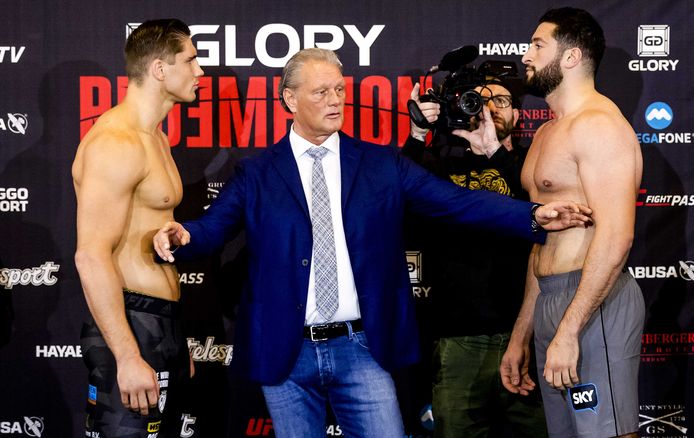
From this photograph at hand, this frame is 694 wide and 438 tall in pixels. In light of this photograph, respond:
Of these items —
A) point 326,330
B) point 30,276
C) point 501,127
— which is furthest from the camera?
point 30,276

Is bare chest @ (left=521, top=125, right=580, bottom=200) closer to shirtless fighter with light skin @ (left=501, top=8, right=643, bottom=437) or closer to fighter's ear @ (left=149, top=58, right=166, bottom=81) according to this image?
shirtless fighter with light skin @ (left=501, top=8, right=643, bottom=437)

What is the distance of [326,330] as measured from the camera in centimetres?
267

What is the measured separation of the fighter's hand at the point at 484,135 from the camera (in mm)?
3340

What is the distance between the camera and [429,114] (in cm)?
332

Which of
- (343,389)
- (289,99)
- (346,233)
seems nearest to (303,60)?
(289,99)

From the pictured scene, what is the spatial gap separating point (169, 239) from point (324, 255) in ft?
1.65

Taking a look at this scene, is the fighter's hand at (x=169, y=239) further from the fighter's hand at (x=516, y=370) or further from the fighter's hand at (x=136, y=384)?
the fighter's hand at (x=516, y=370)

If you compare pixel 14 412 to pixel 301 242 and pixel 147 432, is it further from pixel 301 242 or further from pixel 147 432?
pixel 301 242

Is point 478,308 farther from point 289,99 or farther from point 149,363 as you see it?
point 149,363

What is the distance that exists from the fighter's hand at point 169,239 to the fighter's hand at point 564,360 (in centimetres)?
123

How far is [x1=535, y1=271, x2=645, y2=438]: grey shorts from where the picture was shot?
8.61 ft

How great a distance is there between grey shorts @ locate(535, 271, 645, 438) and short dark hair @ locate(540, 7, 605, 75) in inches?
32.1

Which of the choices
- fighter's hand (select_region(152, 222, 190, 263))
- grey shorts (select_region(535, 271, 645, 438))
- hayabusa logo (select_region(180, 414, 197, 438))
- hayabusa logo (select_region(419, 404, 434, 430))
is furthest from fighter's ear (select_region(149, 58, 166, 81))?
hayabusa logo (select_region(419, 404, 434, 430))

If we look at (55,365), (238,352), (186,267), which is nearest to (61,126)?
(186,267)
